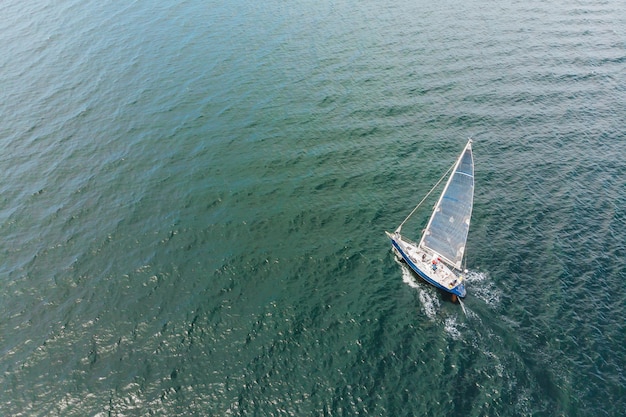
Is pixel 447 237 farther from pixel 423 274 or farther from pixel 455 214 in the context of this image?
pixel 423 274

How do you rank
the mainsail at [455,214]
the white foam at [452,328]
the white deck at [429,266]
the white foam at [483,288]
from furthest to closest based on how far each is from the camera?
the mainsail at [455,214] < the white deck at [429,266] < the white foam at [483,288] < the white foam at [452,328]

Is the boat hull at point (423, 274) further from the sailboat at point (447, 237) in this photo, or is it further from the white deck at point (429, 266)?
the white deck at point (429, 266)

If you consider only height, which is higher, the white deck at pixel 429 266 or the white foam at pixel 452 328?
the white deck at pixel 429 266

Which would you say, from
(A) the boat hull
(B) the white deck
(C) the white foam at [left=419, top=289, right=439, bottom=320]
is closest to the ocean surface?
(C) the white foam at [left=419, top=289, right=439, bottom=320]

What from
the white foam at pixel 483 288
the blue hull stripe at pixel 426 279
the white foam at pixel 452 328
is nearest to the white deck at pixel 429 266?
the blue hull stripe at pixel 426 279

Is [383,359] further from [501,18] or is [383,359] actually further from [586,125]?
[501,18]

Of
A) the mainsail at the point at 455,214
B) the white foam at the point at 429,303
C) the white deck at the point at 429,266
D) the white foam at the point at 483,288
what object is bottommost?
the white foam at the point at 483,288

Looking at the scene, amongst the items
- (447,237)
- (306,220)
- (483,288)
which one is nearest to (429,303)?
(483,288)

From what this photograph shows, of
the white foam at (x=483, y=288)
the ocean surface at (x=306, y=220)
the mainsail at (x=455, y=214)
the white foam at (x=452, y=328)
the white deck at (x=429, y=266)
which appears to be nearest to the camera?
the ocean surface at (x=306, y=220)

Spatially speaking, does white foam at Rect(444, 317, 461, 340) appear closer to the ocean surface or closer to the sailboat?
the ocean surface

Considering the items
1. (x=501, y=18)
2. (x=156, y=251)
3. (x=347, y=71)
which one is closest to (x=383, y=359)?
(x=156, y=251)
